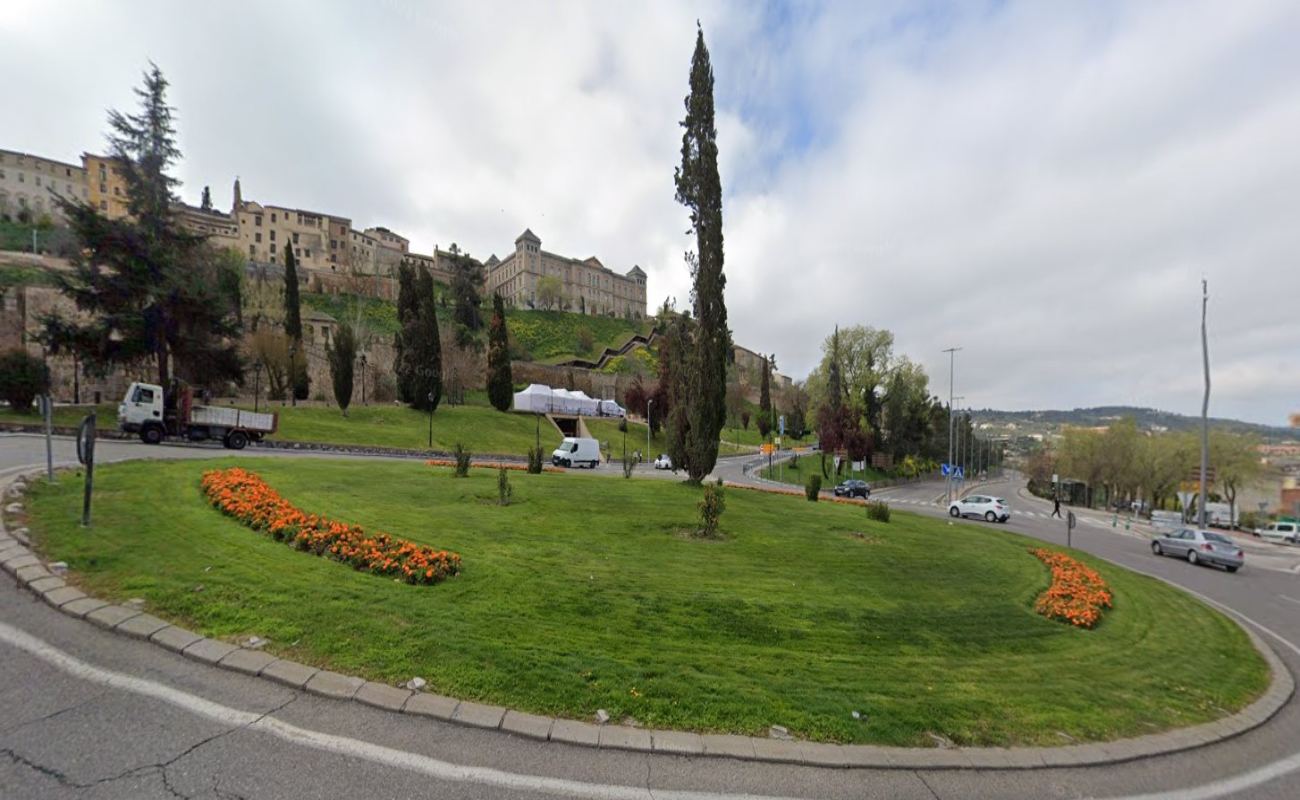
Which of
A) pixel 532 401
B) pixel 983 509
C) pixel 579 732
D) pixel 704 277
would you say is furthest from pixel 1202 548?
pixel 532 401

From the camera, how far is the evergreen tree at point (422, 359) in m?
43.0

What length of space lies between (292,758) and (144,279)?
34258 millimetres

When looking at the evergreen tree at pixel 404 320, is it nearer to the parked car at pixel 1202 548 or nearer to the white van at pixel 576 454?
the white van at pixel 576 454

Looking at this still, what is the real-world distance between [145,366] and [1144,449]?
8870 cm

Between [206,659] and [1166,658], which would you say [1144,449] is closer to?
[1166,658]

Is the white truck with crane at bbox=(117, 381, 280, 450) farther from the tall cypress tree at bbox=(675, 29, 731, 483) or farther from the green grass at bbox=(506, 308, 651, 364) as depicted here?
the green grass at bbox=(506, 308, 651, 364)

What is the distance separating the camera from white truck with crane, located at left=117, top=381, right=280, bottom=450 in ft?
71.0

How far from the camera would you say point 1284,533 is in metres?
33.2

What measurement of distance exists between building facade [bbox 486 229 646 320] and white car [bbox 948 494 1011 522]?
10341cm

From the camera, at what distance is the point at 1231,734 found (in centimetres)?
550

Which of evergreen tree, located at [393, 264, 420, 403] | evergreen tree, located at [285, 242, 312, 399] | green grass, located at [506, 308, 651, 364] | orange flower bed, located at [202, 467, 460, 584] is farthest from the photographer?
green grass, located at [506, 308, 651, 364]

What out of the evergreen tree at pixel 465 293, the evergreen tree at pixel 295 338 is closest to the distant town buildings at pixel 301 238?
the evergreen tree at pixel 465 293

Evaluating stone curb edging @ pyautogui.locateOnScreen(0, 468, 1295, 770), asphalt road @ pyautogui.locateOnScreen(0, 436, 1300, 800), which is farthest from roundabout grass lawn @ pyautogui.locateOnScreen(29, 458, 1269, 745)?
asphalt road @ pyautogui.locateOnScreen(0, 436, 1300, 800)

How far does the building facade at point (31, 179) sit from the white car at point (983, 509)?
12636cm
